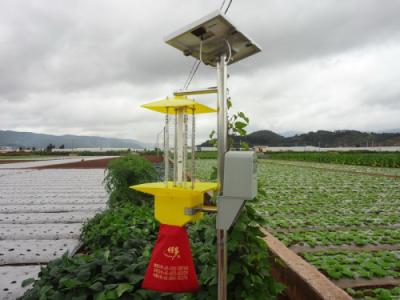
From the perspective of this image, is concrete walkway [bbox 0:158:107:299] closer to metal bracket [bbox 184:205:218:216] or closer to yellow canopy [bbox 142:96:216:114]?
metal bracket [bbox 184:205:218:216]

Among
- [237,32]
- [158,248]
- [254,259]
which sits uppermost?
[237,32]

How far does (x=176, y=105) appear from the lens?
1617 mm

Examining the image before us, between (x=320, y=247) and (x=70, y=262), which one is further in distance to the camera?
(x=320, y=247)

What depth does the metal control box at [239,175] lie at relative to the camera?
56.9 inches

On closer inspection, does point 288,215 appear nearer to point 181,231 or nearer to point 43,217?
point 181,231

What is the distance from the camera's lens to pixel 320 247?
3.59m

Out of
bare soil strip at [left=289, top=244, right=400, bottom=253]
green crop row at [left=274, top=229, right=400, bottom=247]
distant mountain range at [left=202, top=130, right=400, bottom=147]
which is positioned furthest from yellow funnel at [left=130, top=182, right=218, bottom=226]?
distant mountain range at [left=202, top=130, right=400, bottom=147]

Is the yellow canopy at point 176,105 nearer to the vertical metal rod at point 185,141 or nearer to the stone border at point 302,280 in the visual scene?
the vertical metal rod at point 185,141

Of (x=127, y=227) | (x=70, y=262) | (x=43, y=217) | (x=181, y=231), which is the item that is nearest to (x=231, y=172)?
(x=181, y=231)

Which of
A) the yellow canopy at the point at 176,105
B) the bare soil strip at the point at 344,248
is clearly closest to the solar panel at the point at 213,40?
the yellow canopy at the point at 176,105

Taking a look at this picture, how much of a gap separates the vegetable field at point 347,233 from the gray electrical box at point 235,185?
0.63 metres

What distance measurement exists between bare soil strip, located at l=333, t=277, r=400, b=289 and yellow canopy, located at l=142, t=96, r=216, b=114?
1963 millimetres

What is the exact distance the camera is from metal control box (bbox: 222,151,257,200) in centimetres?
145

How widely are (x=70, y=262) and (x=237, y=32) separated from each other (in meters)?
2.46
